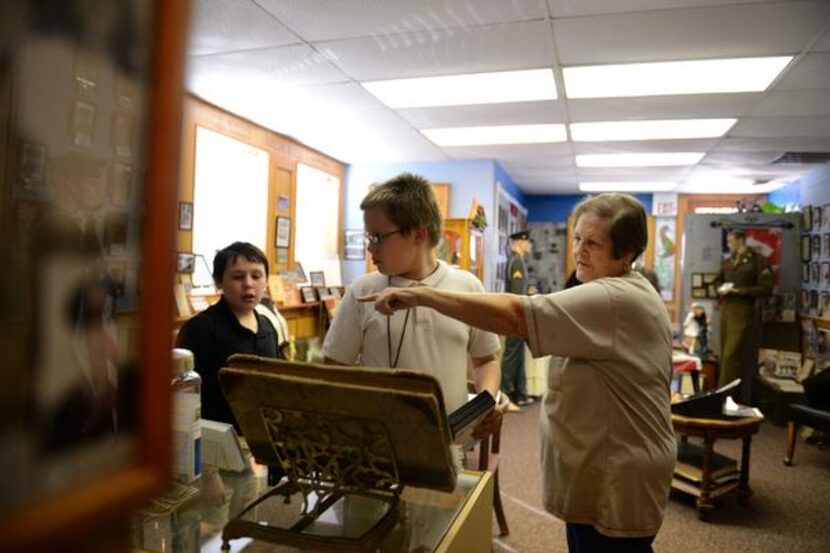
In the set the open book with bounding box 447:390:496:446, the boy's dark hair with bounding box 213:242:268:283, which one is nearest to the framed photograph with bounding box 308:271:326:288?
the boy's dark hair with bounding box 213:242:268:283

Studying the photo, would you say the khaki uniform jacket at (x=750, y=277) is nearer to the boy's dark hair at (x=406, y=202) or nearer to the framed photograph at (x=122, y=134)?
the boy's dark hair at (x=406, y=202)

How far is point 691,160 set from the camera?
5.99 meters

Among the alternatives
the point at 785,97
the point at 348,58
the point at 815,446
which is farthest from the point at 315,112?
the point at 815,446

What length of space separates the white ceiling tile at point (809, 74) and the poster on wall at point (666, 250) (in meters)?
5.35

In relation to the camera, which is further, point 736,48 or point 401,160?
point 401,160

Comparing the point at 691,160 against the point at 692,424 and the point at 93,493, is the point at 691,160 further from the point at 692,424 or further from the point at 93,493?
the point at 93,493

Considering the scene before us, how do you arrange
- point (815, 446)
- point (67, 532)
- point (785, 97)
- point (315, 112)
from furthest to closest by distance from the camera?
point (815, 446)
point (315, 112)
point (785, 97)
point (67, 532)

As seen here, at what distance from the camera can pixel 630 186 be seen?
8078 mm

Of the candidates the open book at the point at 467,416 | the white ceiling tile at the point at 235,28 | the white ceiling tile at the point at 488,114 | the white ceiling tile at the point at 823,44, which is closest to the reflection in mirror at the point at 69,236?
the open book at the point at 467,416

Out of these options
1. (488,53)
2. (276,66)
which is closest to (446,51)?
(488,53)

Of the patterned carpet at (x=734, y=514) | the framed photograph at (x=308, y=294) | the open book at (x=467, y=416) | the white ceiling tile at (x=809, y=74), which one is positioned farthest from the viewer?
the framed photograph at (x=308, y=294)

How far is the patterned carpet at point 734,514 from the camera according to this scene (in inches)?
116

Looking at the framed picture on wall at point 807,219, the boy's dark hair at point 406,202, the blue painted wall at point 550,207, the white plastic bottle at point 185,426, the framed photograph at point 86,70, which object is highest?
the blue painted wall at point 550,207

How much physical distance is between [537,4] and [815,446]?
4.54 meters
